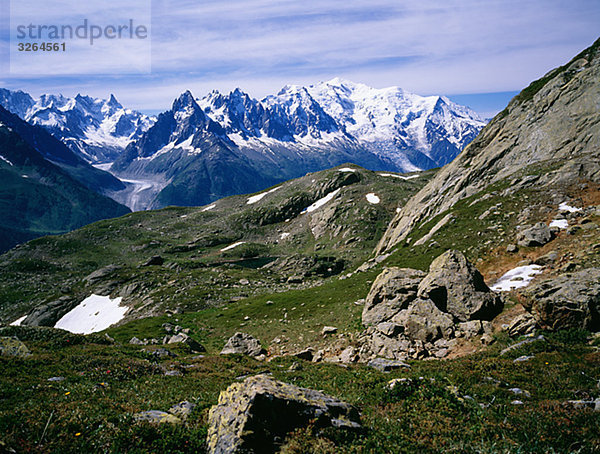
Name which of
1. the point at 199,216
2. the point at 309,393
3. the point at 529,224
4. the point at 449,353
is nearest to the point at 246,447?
the point at 309,393

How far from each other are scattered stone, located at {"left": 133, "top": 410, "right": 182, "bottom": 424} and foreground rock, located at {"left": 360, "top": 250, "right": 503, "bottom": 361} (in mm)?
17922

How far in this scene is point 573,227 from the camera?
1216 inches

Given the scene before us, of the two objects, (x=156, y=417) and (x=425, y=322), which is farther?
(x=425, y=322)

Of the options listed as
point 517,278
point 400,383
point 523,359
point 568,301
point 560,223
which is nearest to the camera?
point 400,383

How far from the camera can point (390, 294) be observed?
31.2 m

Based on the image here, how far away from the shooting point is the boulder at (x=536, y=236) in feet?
104

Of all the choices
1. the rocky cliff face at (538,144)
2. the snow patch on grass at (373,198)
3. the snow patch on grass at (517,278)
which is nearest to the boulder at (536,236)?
the snow patch on grass at (517,278)

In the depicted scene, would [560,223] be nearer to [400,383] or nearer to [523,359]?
[523,359]

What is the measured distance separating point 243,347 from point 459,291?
23.1 meters

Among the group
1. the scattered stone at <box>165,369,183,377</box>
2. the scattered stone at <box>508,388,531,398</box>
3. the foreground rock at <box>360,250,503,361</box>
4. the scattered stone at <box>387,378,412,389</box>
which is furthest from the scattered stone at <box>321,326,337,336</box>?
the scattered stone at <box>508,388,531,398</box>

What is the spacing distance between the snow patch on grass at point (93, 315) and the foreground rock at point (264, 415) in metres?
76.0

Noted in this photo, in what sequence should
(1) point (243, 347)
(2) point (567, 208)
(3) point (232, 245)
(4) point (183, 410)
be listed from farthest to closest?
(3) point (232, 245) → (1) point (243, 347) → (2) point (567, 208) → (4) point (183, 410)

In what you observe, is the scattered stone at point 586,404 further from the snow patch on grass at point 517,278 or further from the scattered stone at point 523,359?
the snow patch on grass at point 517,278

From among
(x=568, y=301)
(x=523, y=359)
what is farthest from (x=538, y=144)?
(x=523, y=359)
